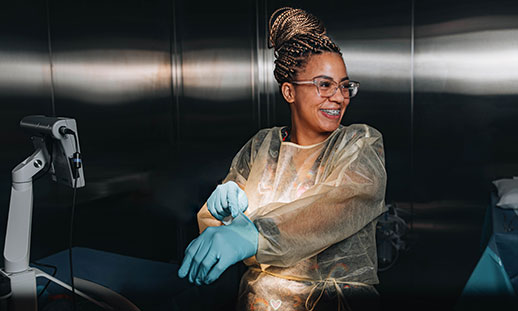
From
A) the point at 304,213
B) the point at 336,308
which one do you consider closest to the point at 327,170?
the point at 304,213

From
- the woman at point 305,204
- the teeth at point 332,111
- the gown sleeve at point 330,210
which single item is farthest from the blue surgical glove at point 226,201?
the teeth at point 332,111

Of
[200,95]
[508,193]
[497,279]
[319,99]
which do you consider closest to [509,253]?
[497,279]

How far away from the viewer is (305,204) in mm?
1174

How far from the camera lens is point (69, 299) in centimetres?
150

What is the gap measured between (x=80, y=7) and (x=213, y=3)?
1.15m

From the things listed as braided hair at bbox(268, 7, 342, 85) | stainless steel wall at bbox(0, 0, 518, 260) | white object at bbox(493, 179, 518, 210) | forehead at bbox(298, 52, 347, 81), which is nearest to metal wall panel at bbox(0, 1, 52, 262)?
stainless steel wall at bbox(0, 0, 518, 260)

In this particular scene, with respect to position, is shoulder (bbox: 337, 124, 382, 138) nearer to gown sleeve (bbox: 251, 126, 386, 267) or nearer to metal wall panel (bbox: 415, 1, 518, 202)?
gown sleeve (bbox: 251, 126, 386, 267)

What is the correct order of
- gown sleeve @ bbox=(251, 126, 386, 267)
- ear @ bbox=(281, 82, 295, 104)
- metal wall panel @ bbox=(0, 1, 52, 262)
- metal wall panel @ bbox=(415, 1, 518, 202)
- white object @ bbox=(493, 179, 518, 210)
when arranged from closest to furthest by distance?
gown sleeve @ bbox=(251, 126, 386, 267), ear @ bbox=(281, 82, 295, 104), metal wall panel @ bbox=(0, 1, 52, 262), white object @ bbox=(493, 179, 518, 210), metal wall panel @ bbox=(415, 1, 518, 202)

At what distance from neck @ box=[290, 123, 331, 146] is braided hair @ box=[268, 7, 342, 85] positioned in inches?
6.4

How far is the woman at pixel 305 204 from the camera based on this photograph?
1.11 m

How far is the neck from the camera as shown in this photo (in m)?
1.40

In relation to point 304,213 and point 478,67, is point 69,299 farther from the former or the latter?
point 478,67

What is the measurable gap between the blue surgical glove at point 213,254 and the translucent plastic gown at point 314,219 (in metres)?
0.07

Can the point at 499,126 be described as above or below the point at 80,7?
below
